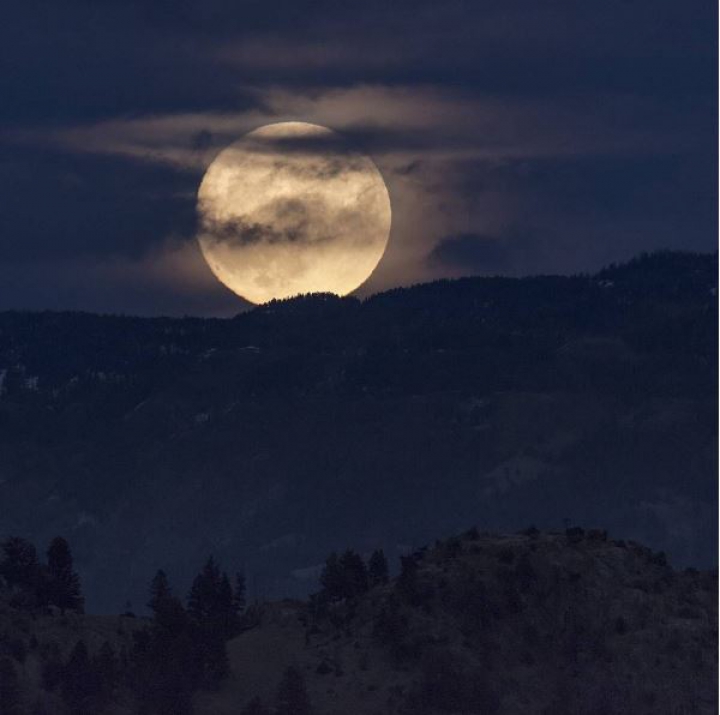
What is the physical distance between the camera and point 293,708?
199750mm

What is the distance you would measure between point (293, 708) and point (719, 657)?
3548cm

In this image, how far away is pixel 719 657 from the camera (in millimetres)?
199375
